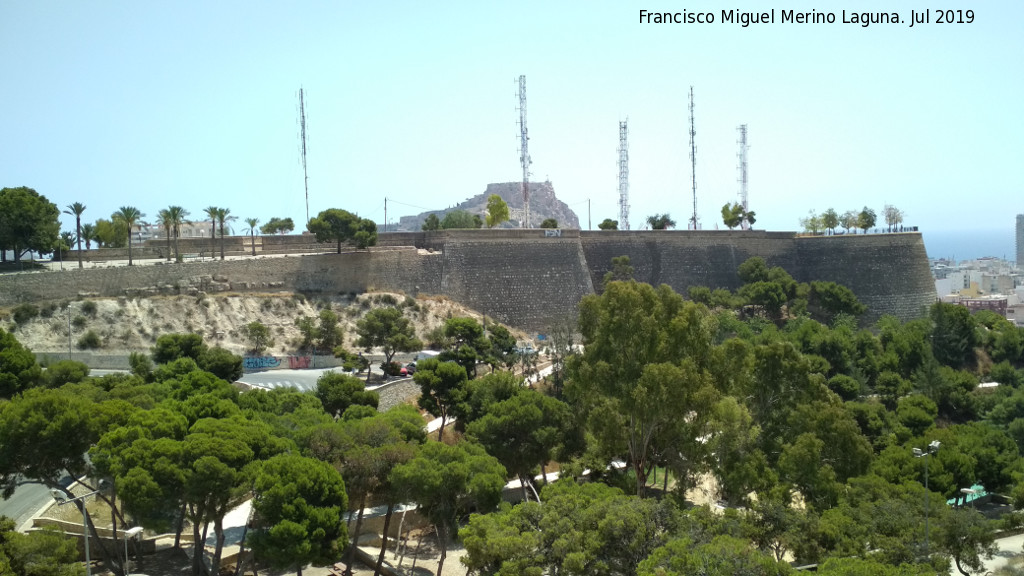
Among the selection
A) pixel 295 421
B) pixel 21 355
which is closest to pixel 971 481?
pixel 295 421

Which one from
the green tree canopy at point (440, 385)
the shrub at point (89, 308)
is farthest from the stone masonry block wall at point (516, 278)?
the shrub at point (89, 308)

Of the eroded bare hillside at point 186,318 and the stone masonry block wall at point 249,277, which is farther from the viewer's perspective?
the stone masonry block wall at point 249,277

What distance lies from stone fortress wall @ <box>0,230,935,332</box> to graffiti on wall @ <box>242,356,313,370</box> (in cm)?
478

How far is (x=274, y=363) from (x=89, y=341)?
6113 millimetres

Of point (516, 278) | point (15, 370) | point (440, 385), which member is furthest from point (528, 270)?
point (15, 370)

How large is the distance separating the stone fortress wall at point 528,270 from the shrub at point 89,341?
2693 millimetres

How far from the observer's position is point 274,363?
31703 mm

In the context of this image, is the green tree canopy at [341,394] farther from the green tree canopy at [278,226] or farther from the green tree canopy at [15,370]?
the green tree canopy at [278,226]

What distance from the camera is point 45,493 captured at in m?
21.1

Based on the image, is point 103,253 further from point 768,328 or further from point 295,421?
point 768,328

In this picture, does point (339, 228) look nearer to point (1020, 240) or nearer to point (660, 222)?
point (660, 222)

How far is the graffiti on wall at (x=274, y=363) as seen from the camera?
104 feet

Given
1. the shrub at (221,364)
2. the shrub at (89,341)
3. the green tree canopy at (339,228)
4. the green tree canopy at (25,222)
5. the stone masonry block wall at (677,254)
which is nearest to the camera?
the shrub at (221,364)

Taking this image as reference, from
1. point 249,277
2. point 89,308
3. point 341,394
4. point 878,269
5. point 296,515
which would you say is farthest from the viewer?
point 878,269
